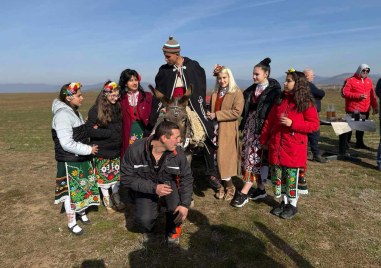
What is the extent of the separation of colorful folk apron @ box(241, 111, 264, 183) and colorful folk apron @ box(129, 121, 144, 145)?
6.06 ft

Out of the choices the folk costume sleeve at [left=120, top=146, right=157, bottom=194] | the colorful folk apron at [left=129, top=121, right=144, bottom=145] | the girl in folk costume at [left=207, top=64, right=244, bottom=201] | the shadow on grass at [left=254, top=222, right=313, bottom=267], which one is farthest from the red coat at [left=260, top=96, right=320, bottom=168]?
the colorful folk apron at [left=129, top=121, right=144, bottom=145]

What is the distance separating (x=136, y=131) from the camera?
5.22m

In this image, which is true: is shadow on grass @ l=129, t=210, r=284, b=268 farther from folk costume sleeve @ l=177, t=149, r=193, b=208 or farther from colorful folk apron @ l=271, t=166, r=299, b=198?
colorful folk apron @ l=271, t=166, r=299, b=198

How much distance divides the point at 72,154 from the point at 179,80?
6.67 feet

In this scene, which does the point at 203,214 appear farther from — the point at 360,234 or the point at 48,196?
the point at 48,196

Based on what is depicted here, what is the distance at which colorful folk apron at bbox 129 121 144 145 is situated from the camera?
205 inches

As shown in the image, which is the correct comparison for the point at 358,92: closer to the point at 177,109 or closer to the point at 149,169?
the point at 177,109

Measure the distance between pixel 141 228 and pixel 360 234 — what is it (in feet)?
10.6

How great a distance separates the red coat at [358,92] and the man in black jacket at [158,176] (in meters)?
6.61

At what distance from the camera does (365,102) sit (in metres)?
8.48

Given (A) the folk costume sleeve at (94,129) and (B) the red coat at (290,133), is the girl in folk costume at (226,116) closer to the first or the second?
(B) the red coat at (290,133)

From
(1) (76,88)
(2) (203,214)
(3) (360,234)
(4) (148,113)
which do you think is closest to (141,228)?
(2) (203,214)

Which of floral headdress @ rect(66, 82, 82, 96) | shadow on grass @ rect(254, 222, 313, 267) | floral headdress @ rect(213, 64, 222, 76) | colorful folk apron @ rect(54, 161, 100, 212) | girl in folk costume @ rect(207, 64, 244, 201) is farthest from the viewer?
floral headdress @ rect(213, 64, 222, 76)

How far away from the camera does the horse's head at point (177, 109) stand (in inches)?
167
